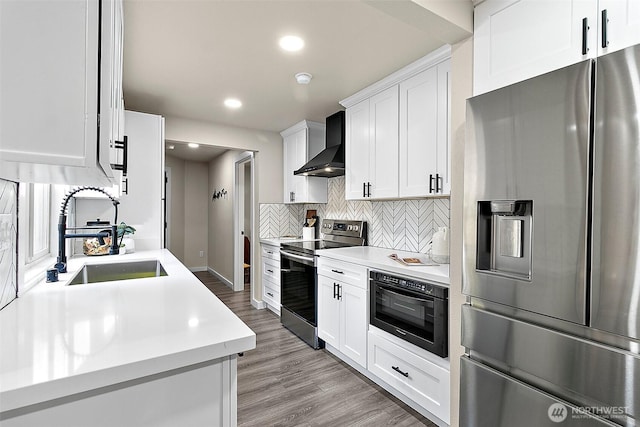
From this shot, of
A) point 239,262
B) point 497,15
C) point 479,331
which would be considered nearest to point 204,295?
point 479,331

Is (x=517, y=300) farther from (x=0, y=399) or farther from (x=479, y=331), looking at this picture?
(x=0, y=399)

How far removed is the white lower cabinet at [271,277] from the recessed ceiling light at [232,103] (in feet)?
5.41

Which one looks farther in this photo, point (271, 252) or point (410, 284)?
point (271, 252)

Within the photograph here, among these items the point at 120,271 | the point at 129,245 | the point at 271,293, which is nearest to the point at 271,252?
the point at 271,293

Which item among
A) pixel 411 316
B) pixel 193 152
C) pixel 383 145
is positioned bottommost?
pixel 411 316

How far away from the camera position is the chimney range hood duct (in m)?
3.20

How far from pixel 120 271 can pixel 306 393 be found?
1.59 metres

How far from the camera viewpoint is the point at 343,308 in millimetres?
2660

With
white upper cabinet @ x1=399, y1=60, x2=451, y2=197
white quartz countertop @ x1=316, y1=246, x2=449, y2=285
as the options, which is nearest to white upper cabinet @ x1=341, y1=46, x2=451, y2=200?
white upper cabinet @ x1=399, y1=60, x2=451, y2=197

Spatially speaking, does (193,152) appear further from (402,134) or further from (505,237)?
(505,237)

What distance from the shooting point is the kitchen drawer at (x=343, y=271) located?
2.44 meters

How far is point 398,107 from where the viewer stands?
8.27 feet

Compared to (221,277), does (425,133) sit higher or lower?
higher

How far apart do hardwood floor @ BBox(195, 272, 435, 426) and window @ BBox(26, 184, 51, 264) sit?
62.4 inches
